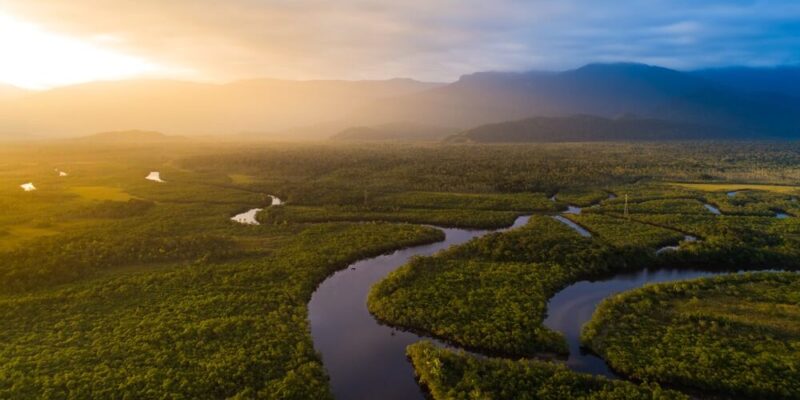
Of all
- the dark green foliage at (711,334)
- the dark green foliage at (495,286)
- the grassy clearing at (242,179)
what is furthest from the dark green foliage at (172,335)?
the grassy clearing at (242,179)

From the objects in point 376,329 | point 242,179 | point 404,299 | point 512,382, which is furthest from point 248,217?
point 512,382

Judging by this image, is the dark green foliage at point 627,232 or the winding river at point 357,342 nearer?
the winding river at point 357,342

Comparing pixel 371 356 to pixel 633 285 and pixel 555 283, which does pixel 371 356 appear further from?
pixel 633 285

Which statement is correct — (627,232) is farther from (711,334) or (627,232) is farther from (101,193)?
(101,193)

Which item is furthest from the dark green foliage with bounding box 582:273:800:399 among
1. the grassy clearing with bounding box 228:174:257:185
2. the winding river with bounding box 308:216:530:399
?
the grassy clearing with bounding box 228:174:257:185

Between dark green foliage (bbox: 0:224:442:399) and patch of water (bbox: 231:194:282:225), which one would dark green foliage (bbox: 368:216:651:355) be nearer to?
dark green foliage (bbox: 0:224:442:399)

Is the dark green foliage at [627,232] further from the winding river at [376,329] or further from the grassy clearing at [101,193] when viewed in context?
the grassy clearing at [101,193]

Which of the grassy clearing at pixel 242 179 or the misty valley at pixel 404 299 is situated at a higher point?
the grassy clearing at pixel 242 179

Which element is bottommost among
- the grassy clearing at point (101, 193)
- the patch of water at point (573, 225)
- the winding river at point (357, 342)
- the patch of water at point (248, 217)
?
the winding river at point (357, 342)
